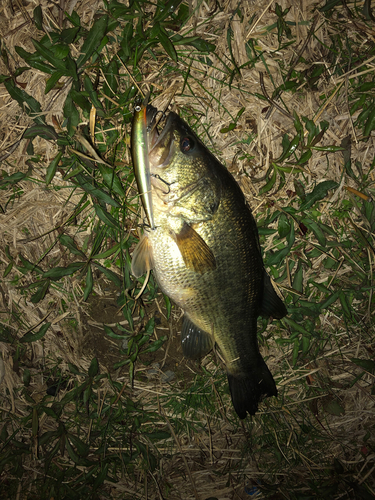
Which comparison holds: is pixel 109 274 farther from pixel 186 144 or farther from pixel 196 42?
pixel 196 42

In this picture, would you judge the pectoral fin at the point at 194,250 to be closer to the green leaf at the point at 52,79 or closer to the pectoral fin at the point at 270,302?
the pectoral fin at the point at 270,302

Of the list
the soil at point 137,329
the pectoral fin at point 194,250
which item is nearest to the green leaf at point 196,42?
the pectoral fin at point 194,250

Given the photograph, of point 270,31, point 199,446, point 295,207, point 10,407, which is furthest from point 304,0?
point 10,407

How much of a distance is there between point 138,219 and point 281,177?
4.55 ft

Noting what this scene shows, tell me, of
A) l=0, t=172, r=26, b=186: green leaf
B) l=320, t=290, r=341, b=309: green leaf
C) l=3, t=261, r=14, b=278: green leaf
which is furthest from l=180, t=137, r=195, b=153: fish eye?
l=3, t=261, r=14, b=278: green leaf

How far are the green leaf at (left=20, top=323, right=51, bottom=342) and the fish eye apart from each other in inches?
89.6

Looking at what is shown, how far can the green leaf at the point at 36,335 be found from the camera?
2842 mm

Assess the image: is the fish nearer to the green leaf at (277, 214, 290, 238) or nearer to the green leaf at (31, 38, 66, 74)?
the green leaf at (277, 214, 290, 238)

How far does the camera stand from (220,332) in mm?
2344

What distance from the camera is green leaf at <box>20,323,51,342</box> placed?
2842 mm

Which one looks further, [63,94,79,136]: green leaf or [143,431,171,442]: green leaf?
[143,431,171,442]: green leaf

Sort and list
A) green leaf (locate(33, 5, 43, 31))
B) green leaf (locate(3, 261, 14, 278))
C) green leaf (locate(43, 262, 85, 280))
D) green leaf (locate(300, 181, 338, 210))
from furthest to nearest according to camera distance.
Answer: green leaf (locate(3, 261, 14, 278))
green leaf (locate(43, 262, 85, 280))
green leaf (locate(300, 181, 338, 210))
green leaf (locate(33, 5, 43, 31))

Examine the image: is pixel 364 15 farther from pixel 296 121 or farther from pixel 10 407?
pixel 10 407

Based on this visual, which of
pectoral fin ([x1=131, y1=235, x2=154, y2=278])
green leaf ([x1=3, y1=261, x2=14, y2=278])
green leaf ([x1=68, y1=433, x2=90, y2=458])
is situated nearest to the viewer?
pectoral fin ([x1=131, y1=235, x2=154, y2=278])
